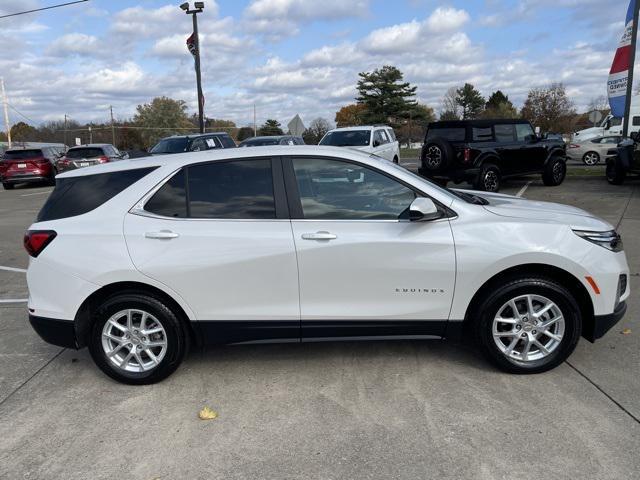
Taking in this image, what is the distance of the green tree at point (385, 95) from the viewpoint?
61.8 m

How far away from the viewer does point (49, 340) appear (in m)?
3.82

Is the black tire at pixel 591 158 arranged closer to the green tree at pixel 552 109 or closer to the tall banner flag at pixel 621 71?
the tall banner flag at pixel 621 71

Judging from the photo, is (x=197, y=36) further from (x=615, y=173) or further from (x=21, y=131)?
(x=21, y=131)

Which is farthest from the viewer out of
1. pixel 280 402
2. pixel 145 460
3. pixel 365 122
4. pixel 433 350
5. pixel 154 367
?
pixel 365 122

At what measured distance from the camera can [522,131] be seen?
47.0ft

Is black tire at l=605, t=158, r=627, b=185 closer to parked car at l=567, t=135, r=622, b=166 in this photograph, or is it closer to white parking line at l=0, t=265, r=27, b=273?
parked car at l=567, t=135, r=622, b=166

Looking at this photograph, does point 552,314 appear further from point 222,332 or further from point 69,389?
point 69,389

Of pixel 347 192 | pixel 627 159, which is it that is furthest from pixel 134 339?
pixel 627 159

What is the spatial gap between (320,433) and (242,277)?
1.16m

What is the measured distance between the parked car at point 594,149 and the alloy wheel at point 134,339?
2192 cm

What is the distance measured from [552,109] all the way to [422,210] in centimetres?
5014

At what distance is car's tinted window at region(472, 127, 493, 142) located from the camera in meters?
13.3

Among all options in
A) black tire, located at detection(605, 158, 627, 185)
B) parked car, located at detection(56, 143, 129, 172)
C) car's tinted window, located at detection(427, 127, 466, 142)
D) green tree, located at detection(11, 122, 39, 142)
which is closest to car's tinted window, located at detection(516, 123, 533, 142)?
car's tinted window, located at detection(427, 127, 466, 142)

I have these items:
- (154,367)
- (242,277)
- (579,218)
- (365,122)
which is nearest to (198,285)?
(242,277)
